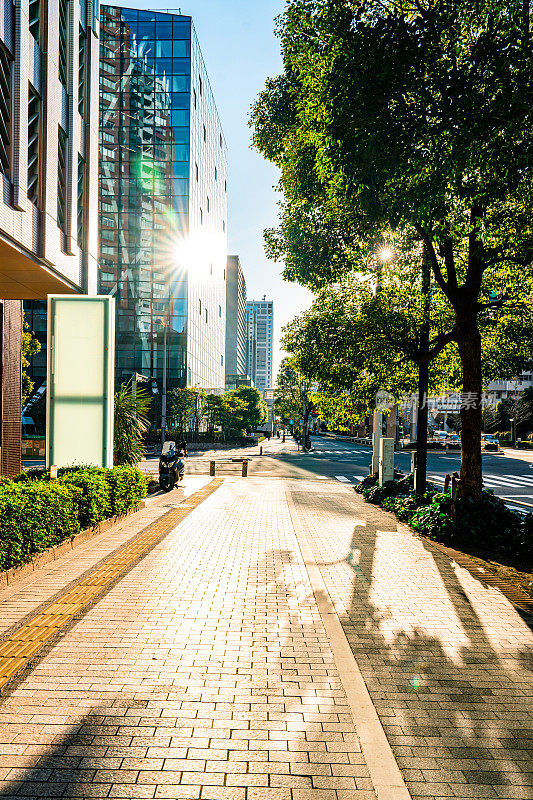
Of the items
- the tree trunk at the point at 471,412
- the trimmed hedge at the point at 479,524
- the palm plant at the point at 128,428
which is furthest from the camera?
the palm plant at the point at 128,428

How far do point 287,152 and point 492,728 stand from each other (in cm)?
1133

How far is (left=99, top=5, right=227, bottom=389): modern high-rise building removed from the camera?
45406mm

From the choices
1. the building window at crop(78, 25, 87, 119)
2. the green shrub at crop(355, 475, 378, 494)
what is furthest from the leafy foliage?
the building window at crop(78, 25, 87, 119)

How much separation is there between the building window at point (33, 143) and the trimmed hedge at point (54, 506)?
6.12m

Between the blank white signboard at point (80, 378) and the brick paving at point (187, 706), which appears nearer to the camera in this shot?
the brick paving at point (187, 706)

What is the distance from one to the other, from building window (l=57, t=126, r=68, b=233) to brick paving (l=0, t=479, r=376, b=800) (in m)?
9.66

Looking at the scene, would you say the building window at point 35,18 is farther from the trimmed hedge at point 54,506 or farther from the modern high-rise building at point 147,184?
the modern high-rise building at point 147,184

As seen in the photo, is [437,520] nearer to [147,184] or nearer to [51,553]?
[51,553]

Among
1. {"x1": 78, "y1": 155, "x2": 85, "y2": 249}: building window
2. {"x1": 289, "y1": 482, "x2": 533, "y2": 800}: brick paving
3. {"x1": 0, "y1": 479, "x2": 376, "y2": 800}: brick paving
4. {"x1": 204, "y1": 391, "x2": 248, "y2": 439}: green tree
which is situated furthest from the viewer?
{"x1": 204, "y1": 391, "x2": 248, "y2": 439}: green tree

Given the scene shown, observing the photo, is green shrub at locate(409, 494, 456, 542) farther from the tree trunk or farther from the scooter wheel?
the scooter wheel

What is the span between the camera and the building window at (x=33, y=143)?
1071 centimetres

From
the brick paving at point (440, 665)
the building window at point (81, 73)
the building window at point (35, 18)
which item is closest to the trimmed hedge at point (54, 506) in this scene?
the brick paving at point (440, 665)

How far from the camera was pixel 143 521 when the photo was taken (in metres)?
11.1

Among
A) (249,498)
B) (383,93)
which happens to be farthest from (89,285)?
(383,93)
